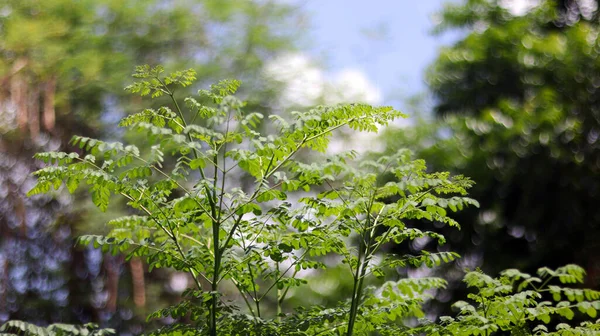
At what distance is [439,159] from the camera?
718 centimetres

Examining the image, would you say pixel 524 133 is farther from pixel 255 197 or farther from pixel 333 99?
pixel 255 197

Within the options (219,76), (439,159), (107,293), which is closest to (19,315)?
(107,293)

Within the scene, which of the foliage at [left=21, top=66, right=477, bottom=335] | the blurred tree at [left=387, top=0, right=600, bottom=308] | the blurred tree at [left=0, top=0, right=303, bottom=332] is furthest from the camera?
the blurred tree at [left=0, top=0, right=303, bottom=332]

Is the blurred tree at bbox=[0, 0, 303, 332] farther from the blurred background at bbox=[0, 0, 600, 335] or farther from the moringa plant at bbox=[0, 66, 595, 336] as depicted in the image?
the moringa plant at bbox=[0, 66, 595, 336]

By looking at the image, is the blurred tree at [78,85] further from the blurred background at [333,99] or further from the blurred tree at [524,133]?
the blurred tree at [524,133]

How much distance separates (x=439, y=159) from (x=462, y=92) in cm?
101

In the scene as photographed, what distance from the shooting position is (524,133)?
666 centimetres

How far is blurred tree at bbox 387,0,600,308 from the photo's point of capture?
21.2 feet

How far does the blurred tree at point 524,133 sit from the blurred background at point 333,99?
2 cm

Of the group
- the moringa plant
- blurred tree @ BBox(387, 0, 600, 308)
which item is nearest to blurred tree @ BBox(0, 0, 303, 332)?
blurred tree @ BBox(387, 0, 600, 308)

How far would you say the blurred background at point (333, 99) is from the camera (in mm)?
6641

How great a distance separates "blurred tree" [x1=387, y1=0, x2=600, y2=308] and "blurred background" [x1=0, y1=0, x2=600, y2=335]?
0.02 m

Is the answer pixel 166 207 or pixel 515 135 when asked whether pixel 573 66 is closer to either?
Answer: pixel 515 135

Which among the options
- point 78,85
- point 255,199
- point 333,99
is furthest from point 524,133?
point 78,85
